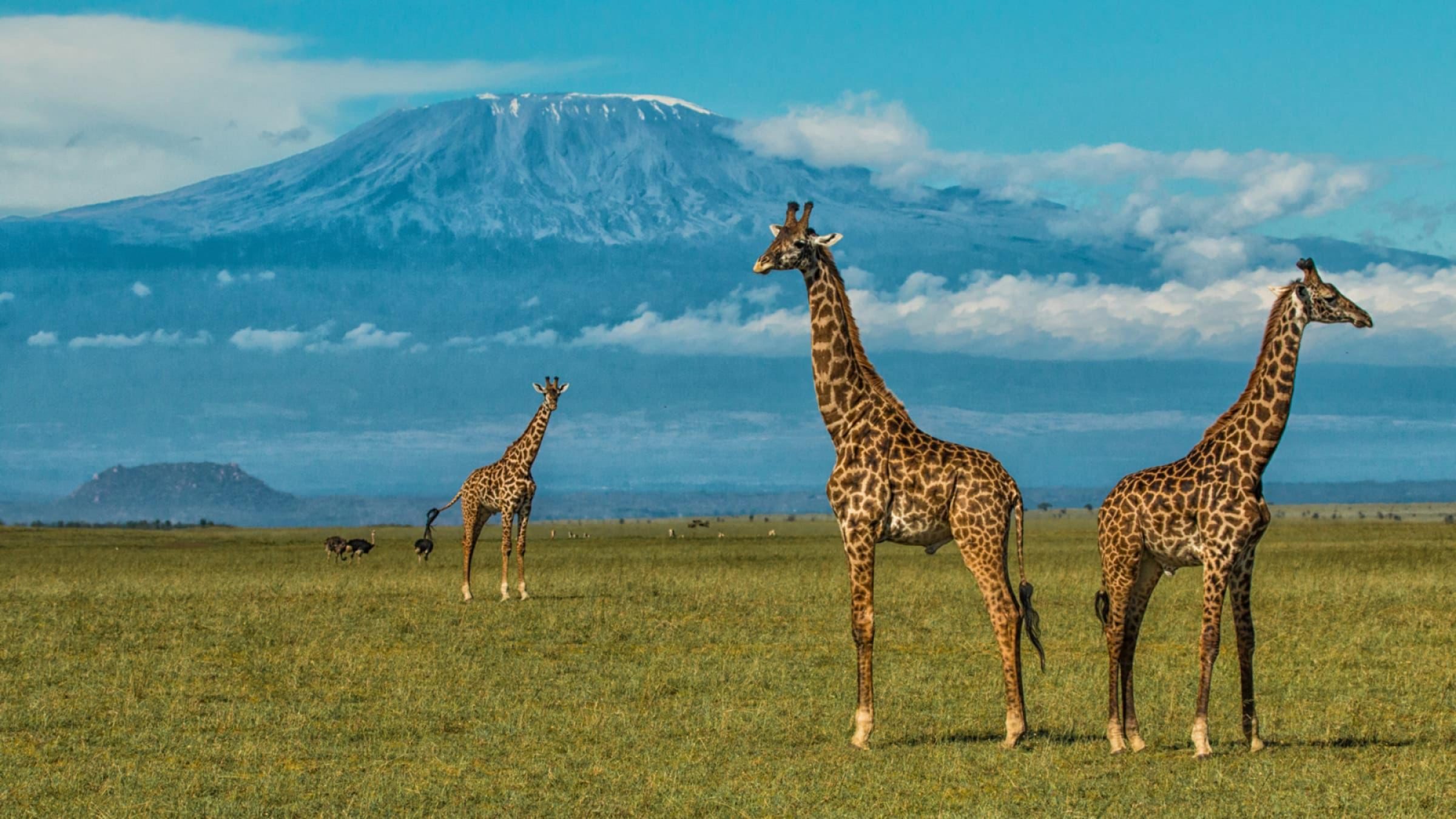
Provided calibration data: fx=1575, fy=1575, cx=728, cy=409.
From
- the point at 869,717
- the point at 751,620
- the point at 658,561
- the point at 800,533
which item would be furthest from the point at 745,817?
the point at 800,533

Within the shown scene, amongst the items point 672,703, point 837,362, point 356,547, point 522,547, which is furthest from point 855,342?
point 356,547

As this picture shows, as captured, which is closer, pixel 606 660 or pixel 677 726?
pixel 677 726

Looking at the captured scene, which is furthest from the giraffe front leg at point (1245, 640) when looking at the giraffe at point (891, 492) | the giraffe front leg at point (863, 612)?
the giraffe front leg at point (863, 612)

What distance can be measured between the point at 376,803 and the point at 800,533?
88.5 metres

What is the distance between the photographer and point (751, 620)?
29609 millimetres

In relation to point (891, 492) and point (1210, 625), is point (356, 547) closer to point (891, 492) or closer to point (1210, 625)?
point (891, 492)

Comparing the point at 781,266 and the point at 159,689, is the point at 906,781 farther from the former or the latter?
the point at 159,689

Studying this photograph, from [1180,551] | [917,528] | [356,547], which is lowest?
[356,547]

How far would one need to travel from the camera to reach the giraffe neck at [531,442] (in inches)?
1390

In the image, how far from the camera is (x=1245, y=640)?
15.2 m

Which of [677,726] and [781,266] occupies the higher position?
[781,266]

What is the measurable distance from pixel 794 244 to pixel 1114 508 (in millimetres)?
4190

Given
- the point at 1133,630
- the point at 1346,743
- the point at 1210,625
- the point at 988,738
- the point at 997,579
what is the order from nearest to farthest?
the point at 1210,625 → the point at 997,579 → the point at 1133,630 → the point at 1346,743 → the point at 988,738

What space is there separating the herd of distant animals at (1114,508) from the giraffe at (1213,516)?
13 millimetres
